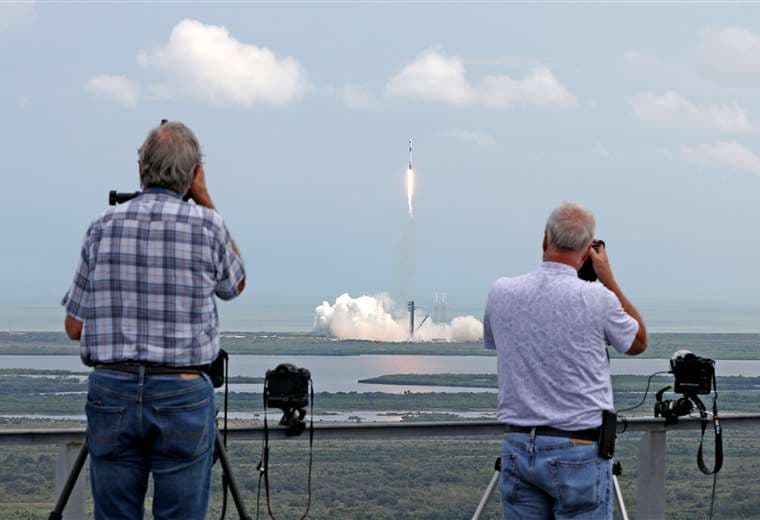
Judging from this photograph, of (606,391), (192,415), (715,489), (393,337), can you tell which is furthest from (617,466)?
(393,337)

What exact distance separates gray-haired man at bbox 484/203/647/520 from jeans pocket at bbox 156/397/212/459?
110 centimetres

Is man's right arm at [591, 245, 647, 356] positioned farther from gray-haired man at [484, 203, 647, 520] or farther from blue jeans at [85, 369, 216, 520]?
blue jeans at [85, 369, 216, 520]

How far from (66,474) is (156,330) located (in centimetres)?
203

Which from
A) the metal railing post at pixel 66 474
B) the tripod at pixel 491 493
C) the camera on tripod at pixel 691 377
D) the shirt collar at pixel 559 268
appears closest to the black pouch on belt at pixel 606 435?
the shirt collar at pixel 559 268

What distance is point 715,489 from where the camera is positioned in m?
6.45

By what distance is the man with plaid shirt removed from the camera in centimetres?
409

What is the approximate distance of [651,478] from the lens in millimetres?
6504

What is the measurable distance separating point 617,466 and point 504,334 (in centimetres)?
114

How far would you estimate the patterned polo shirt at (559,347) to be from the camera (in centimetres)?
441

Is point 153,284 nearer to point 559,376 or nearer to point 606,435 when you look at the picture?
point 559,376

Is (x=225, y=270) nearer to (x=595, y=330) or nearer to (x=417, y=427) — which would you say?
(x=595, y=330)

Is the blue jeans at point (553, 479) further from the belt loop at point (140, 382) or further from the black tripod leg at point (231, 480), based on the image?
the belt loop at point (140, 382)

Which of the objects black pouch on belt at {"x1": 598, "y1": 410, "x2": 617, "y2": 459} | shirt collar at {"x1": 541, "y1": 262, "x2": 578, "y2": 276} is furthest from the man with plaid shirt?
black pouch on belt at {"x1": 598, "y1": 410, "x2": 617, "y2": 459}

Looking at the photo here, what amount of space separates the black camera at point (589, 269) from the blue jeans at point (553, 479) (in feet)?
2.57
